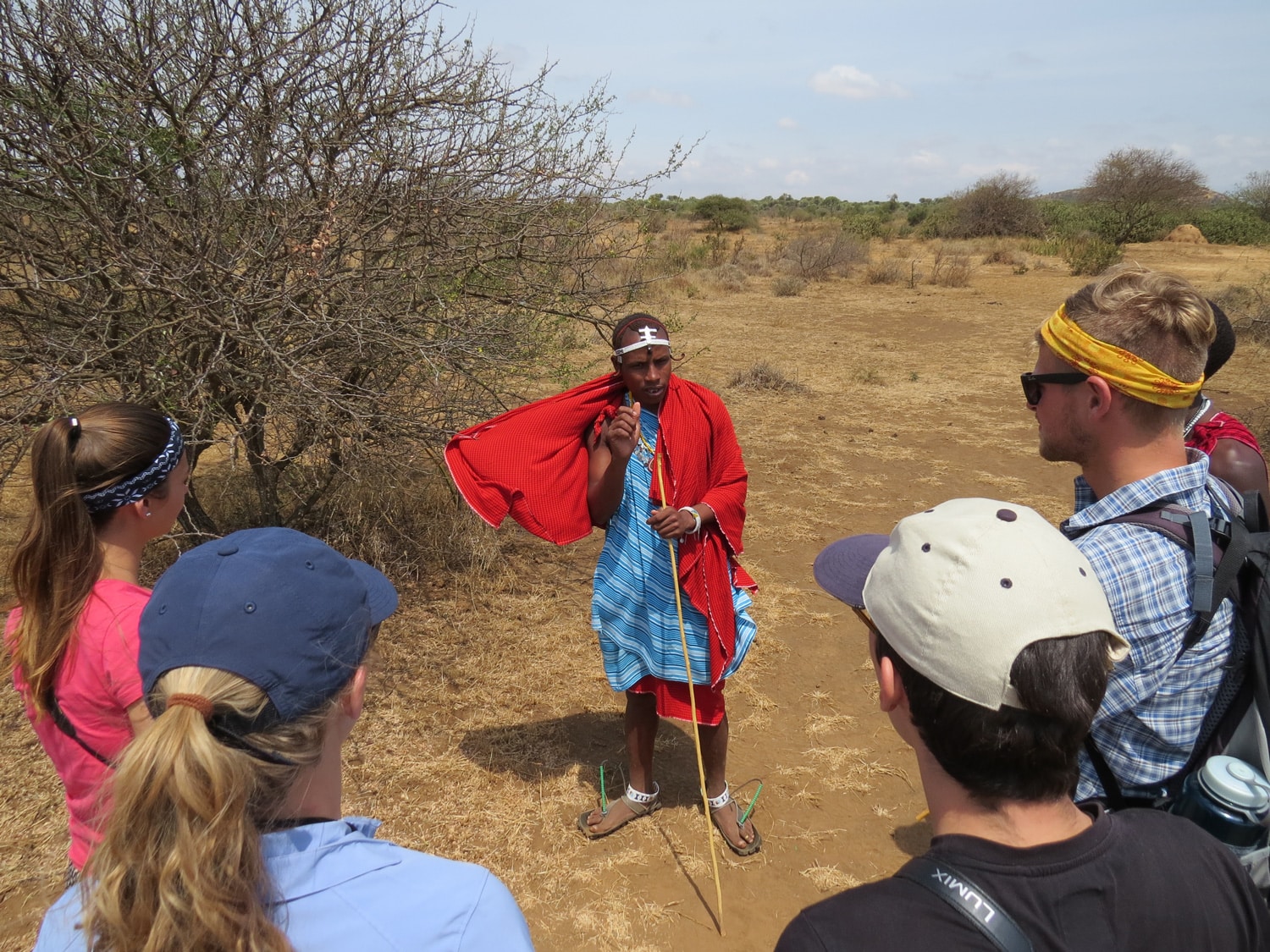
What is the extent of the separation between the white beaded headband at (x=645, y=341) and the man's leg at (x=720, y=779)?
4.46 ft

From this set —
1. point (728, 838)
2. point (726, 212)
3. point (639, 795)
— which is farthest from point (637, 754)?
point (726, 212)

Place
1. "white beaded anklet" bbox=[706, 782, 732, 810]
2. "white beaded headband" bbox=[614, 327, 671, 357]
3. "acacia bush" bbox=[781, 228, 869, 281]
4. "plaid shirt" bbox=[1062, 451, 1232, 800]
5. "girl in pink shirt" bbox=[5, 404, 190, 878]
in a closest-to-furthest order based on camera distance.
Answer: "plaid shirt" bbox=[1062, 451, 1232, 800]
"girl in pink shirt" bbox=[5, 404, 190, 878]
"white beaded headband" bbox=[614, 327, 671, 357]
"white beaded anklet" bbox=[706, 782, 732, 810]
"acacia bush" bbox=[781, 228, 869, 281]

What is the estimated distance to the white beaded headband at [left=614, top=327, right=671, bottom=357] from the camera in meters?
2.61

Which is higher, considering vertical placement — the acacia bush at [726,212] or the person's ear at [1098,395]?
the acacia bush at [726,212]

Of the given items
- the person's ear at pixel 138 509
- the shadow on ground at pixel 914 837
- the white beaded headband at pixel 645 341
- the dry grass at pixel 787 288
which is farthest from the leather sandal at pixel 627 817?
the dry grass at pixel 787 288

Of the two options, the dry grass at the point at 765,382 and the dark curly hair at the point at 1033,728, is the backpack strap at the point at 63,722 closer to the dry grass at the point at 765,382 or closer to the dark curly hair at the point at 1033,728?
the dark curly hair at the point at 1033,728

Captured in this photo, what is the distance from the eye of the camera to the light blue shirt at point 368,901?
93cm

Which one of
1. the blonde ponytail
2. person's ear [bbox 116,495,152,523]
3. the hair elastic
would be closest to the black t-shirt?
the blonde ponytail

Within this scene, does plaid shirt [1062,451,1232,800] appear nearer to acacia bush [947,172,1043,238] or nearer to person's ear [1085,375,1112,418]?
person's ear [1085,375,1112,418]

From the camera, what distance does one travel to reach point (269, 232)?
3887 millimetres

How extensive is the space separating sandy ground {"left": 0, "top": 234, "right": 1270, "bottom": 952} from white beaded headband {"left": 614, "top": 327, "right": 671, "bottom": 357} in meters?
1.84

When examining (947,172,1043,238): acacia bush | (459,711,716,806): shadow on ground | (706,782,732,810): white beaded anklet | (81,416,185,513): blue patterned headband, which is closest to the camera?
(81,416,185,513): blue patterned headband

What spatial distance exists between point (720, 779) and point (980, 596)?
2209 millimetres

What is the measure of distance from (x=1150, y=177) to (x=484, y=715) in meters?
35.4
